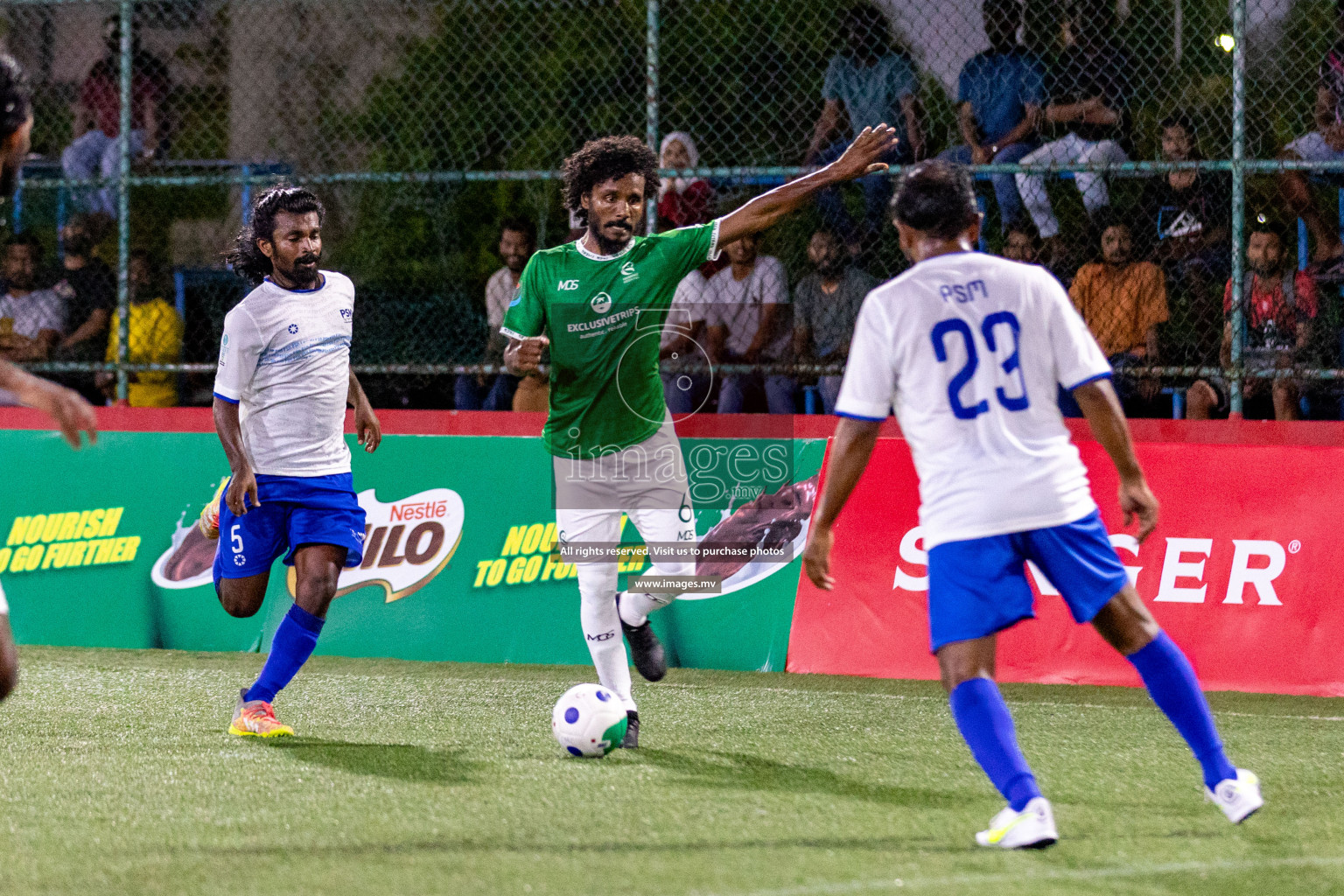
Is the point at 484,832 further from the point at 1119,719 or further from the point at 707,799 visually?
the point at 1119,719

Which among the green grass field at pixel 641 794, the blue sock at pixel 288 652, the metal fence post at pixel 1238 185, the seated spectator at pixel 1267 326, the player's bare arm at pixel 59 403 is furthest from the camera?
the seated spectator at pixel 1267 326

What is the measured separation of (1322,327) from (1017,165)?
186cm

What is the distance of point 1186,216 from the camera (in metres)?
8.88

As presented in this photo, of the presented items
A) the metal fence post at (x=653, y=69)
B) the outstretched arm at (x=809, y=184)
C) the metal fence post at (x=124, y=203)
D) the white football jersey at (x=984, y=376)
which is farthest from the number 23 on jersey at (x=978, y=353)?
the metal fence post at (x=124, y=203)

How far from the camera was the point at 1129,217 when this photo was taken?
29.6 ft

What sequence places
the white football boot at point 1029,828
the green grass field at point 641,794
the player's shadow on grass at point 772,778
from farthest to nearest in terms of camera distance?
1. the player's shadow on grass at point 772,778
2. the white football boot at point 1029,828
3. the green grass field at point 641,794

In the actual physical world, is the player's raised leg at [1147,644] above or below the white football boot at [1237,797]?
above

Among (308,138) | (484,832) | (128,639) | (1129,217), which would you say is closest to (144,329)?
(128,639)

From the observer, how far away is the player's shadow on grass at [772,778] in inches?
202

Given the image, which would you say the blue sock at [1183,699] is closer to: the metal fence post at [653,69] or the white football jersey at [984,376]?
the white football jersey at [984,376]

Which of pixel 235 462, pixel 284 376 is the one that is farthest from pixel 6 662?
pixel 284 376

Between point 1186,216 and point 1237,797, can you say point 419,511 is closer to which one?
point 1186,216

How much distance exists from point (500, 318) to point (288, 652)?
4155 millimetres

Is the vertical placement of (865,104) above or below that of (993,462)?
above
